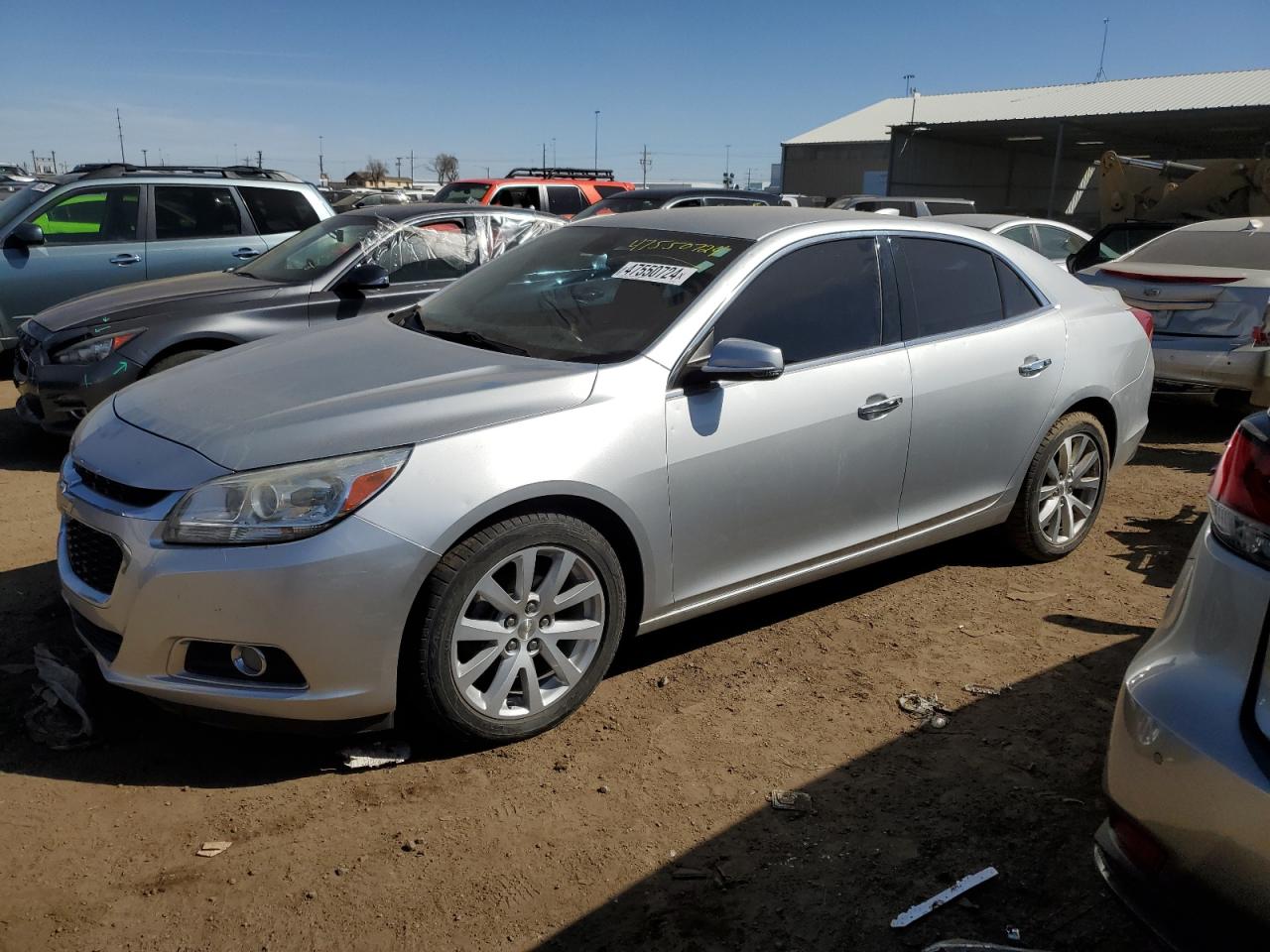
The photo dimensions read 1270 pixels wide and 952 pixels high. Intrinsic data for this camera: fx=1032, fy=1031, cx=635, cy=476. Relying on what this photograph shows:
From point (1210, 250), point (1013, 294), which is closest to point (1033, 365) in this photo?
point (1013, 294)

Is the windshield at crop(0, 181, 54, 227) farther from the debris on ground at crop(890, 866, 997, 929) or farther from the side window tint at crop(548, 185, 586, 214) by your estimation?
the debris on ground at crop(890, 866, 997, 929)

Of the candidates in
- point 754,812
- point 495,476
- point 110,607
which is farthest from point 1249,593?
point 110,607

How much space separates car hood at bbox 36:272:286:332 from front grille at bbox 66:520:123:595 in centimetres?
342

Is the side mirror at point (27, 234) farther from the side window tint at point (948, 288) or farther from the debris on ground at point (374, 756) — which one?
the side window tint at point (948, 288)

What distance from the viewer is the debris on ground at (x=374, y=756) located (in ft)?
10.2

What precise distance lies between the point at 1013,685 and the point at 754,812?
130 cm

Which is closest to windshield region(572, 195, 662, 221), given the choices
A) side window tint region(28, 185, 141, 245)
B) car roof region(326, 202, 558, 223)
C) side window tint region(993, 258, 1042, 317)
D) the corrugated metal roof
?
car roof region(326, 202, 558, 223)

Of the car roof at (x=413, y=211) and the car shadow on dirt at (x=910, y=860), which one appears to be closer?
the car shadow on dirt at (x=910, y=860)

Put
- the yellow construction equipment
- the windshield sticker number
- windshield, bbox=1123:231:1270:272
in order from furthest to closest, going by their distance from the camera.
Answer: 1. the yellow construction equipment
2. windshield, bbox=1123:231:1270:272
3. the windshield sticker number

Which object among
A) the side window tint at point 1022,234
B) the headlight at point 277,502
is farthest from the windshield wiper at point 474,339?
the side window tint at point 1022,234

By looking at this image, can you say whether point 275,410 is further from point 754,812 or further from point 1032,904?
point 1032,904

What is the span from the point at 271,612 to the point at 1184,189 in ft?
51.7

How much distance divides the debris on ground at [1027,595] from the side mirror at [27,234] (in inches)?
312

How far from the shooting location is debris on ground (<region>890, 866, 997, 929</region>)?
8.18ft
